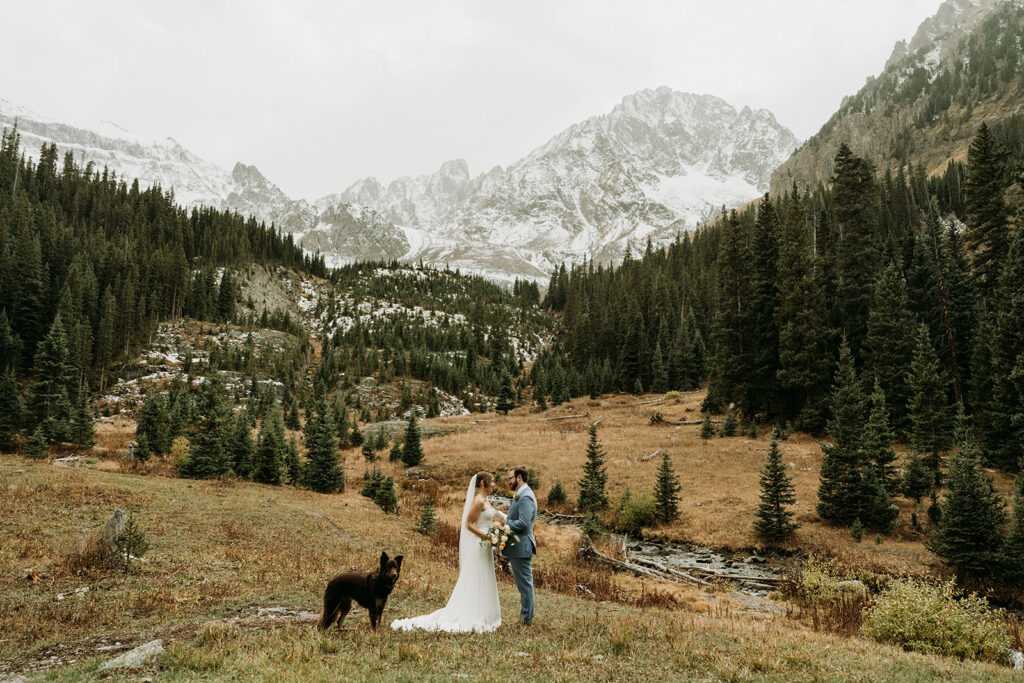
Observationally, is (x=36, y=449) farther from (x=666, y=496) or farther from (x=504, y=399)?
(x=504, y=399)

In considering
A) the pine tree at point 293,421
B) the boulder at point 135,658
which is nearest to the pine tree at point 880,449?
the boulder at point 135,658

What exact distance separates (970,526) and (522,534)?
19382 mm

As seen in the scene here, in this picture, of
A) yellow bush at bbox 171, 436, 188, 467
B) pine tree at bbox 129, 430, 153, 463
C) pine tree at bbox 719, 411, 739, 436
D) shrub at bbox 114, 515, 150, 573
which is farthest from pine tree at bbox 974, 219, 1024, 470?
pine tree at bbox 129, 430, 153, 463

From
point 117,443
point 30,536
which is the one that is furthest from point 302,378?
point 30,536

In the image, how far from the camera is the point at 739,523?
25688mm

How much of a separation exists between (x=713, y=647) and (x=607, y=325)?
289 feet

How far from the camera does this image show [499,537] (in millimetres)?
8578

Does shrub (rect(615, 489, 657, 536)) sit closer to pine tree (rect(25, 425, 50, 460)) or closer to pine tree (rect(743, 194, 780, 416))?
pine tree (rect(743, 194, 780, 416))

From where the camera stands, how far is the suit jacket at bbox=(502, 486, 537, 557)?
8.85 meters

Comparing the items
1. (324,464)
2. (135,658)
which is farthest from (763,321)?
(135,658)

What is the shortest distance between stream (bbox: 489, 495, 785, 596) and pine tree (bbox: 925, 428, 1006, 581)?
234 inches

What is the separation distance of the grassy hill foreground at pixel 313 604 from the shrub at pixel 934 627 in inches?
53.4

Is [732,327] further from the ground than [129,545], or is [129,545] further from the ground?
[732,327]

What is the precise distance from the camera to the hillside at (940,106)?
5886 inches
